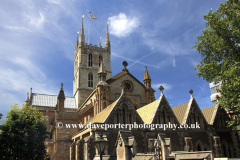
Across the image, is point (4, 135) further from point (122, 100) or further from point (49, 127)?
A: point (49, 127)

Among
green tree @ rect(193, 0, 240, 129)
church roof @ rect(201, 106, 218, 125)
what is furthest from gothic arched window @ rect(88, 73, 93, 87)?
green tree @ rect(193, 0, 240, 129)

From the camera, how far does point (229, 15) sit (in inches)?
786

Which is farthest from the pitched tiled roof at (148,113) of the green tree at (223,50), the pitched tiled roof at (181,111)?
the green tree at (223,50)

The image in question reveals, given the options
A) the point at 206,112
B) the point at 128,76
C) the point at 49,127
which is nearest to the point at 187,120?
the point at 206,112

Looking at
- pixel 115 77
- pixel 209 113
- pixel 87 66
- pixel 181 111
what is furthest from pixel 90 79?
pixel 209 113

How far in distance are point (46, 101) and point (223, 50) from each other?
51.8 meters

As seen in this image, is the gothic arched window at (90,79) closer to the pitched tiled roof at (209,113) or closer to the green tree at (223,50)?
the pitched tiled roof at (209,113)

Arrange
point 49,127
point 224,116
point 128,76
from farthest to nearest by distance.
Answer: point 49,127 < point 128,76 < point 224,116

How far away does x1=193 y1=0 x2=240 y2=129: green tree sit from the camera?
18625 mm

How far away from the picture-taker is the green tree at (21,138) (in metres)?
22.6

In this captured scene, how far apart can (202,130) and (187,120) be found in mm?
2238

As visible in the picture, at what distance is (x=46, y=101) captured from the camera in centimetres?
5938

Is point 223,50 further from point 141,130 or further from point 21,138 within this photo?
point 21,138

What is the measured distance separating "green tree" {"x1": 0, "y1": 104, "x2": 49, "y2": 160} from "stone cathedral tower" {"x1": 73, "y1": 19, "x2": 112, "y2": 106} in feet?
95.7
